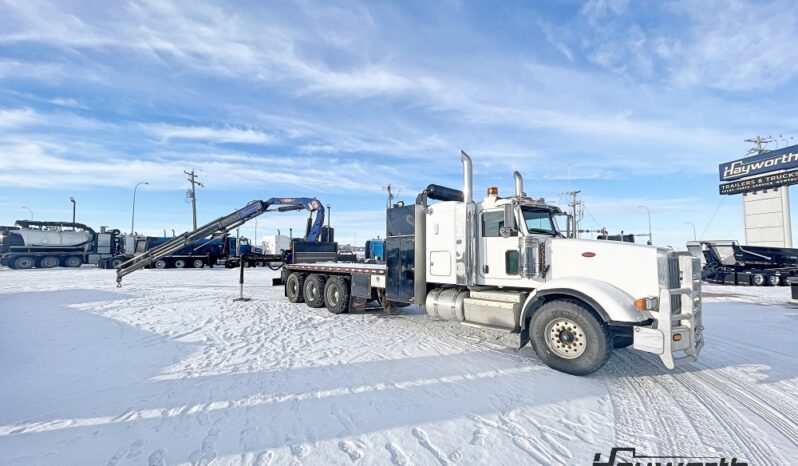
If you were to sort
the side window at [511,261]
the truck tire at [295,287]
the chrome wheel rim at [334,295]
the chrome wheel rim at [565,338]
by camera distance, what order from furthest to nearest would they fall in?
the truck tire at [295,287] → the chrome wheel rim at [334,295] → the side window at [511,261] → the chrome wheel rim at [565,338]

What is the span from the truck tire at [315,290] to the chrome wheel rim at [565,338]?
24.4 ft

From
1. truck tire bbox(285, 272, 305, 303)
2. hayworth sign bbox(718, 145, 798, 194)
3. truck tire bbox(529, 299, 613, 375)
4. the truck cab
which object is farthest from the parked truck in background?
hayworth sign bbox(718, 145, 798, 194)

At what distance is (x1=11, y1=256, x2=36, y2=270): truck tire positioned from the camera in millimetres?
30469

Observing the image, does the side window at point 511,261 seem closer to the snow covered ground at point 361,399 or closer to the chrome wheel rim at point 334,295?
the snow covered ground at point 361,399

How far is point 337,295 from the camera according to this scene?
1088 cm

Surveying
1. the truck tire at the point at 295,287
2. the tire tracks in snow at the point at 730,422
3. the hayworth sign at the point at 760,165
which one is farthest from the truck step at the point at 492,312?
the hayworth sign at the point at 760,165

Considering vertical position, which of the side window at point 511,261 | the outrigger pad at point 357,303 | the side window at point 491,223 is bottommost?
the outrigger pad at point 357,303

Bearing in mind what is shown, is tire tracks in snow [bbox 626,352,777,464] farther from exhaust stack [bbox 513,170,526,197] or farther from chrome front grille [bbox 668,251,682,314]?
exhaust stack [bbox 513,170,526,197]

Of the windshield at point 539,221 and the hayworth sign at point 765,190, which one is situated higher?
the hayworth sign at point 765,190

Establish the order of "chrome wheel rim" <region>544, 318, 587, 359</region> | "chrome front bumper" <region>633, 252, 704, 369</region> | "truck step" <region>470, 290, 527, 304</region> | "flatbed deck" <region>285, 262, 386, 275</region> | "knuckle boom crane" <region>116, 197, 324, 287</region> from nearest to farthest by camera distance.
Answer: "chrome front bumper" <region>633, 252, 704, 369</region> → "chrome wheel rim" <region>544, 318, 587, 359</region> → "truck step" <region>470, 290, 527, 304</region> → "flatbed deck" <region>285, 262, 386, 275</region> → "knuckle boom crane" <region>116, 197, 324, 287</region>

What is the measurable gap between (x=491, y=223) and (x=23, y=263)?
39.7 m

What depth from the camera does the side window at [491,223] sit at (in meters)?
7.12

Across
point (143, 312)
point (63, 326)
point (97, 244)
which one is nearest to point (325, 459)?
point (63, 326)

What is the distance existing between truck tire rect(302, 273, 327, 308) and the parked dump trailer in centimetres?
2139
